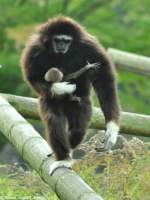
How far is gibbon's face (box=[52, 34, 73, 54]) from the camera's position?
693 cm

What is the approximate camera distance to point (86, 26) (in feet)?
46.6

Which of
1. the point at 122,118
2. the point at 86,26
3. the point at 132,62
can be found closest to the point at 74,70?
the point at 122,118

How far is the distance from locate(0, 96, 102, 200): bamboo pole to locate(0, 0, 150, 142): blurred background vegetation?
17.2 feet

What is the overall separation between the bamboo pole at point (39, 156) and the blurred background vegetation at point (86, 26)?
525cm

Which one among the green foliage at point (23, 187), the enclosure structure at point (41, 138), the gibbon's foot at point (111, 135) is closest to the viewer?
the enclosure structure at point (41, 138)

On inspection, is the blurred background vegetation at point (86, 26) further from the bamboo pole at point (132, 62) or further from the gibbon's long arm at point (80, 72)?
the gibbon's long arm at point (80, 72)

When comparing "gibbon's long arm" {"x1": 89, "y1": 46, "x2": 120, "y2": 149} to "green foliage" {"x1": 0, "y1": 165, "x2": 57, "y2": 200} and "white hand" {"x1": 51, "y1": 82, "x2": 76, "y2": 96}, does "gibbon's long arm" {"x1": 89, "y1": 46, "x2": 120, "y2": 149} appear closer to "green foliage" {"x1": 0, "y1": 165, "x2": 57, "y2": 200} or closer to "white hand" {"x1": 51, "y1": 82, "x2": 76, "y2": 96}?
"white hand" {"x1": 51, "y1": 82, "x2": 76, "y2": 96}

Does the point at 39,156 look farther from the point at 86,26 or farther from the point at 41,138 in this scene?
the point at 86,26

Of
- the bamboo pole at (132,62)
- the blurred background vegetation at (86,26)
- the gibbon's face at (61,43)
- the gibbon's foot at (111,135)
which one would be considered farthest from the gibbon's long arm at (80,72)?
the blurred background vegetation at (86,26)

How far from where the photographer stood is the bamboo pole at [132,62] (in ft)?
30.4

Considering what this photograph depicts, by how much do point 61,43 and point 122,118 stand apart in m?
1.15

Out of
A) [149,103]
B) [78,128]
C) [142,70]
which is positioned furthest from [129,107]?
[78,128]

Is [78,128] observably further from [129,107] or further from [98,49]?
[129,107]

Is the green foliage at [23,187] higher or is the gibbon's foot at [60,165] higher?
the gibbon's foot at [60,165]
